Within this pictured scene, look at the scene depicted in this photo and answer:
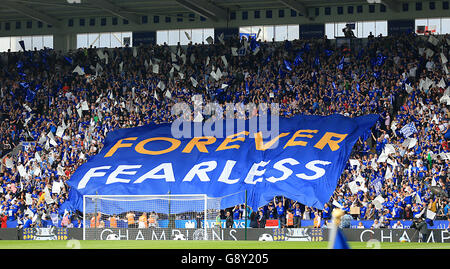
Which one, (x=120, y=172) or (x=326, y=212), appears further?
(x=120, y=172)

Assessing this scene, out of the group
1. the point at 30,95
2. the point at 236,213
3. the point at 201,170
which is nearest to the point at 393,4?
the point at 201,170

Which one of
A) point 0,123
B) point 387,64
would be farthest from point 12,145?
point 387,64

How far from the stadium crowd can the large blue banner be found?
32.3 inches

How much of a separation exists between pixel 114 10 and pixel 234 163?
1682 centimetres

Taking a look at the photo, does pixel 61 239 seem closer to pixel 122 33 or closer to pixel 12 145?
pixel 12 145

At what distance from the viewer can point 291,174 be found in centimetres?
3691

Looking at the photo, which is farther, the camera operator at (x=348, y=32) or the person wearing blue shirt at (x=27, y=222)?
the camera operator at (x=348, y=32)

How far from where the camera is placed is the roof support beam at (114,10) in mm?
48156

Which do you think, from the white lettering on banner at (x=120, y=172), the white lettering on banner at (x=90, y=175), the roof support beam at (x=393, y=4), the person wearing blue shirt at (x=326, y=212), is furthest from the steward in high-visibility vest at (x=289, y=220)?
the roof support beam at (x=393, y=4)

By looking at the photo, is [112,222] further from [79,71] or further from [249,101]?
[79,71]

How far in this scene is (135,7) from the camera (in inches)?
2029

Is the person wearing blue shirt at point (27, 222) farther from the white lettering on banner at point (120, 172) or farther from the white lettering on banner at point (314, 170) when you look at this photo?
the white lettering on banner at point (314, 170)

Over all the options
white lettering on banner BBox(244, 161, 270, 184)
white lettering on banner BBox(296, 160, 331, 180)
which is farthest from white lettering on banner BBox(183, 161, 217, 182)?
white lettering on banner BBox(296, 160, 331, 180)

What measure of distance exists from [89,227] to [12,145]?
14.7 meters
